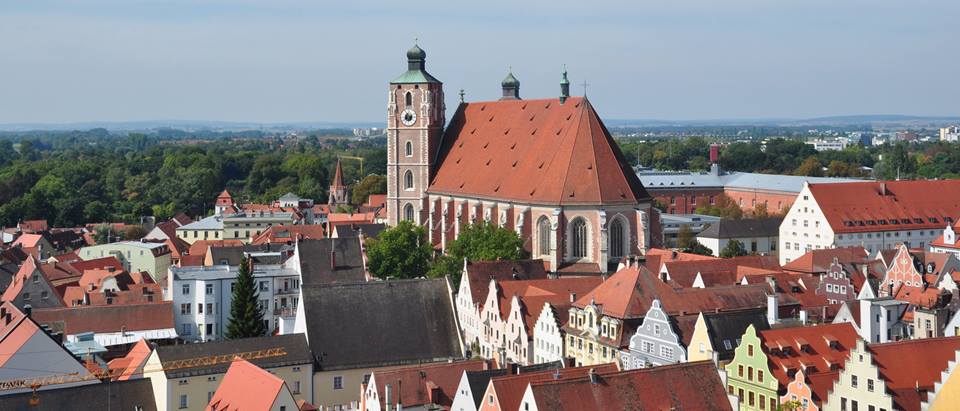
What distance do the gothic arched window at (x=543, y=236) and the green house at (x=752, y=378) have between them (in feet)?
136

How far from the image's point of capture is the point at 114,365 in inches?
2188

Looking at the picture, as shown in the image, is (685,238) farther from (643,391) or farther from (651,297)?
(643,391)

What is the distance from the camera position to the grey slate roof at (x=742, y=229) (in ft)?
363

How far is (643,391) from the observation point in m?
41.2

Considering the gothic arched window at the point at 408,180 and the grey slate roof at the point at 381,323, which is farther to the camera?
the gothic arched window at the point at 408,180

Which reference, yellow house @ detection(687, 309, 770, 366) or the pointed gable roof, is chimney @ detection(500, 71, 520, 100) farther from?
yellow house @ detection(687, 309, 770, 366)

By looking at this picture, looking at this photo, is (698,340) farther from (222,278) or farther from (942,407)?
(222,278)

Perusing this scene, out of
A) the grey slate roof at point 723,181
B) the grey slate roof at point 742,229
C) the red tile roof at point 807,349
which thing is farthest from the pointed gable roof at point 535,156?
the grey slate roof at point 723,181

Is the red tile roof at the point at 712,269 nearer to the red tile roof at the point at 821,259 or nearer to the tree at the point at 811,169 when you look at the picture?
the red tile roof at the point at 821,259

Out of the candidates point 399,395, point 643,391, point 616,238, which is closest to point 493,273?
point 616,238

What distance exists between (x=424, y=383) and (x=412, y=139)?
182ft

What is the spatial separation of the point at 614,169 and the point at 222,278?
28515 mm

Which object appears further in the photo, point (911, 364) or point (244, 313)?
point (244, 313)

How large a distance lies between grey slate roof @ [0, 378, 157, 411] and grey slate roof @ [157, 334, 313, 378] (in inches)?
93.4
